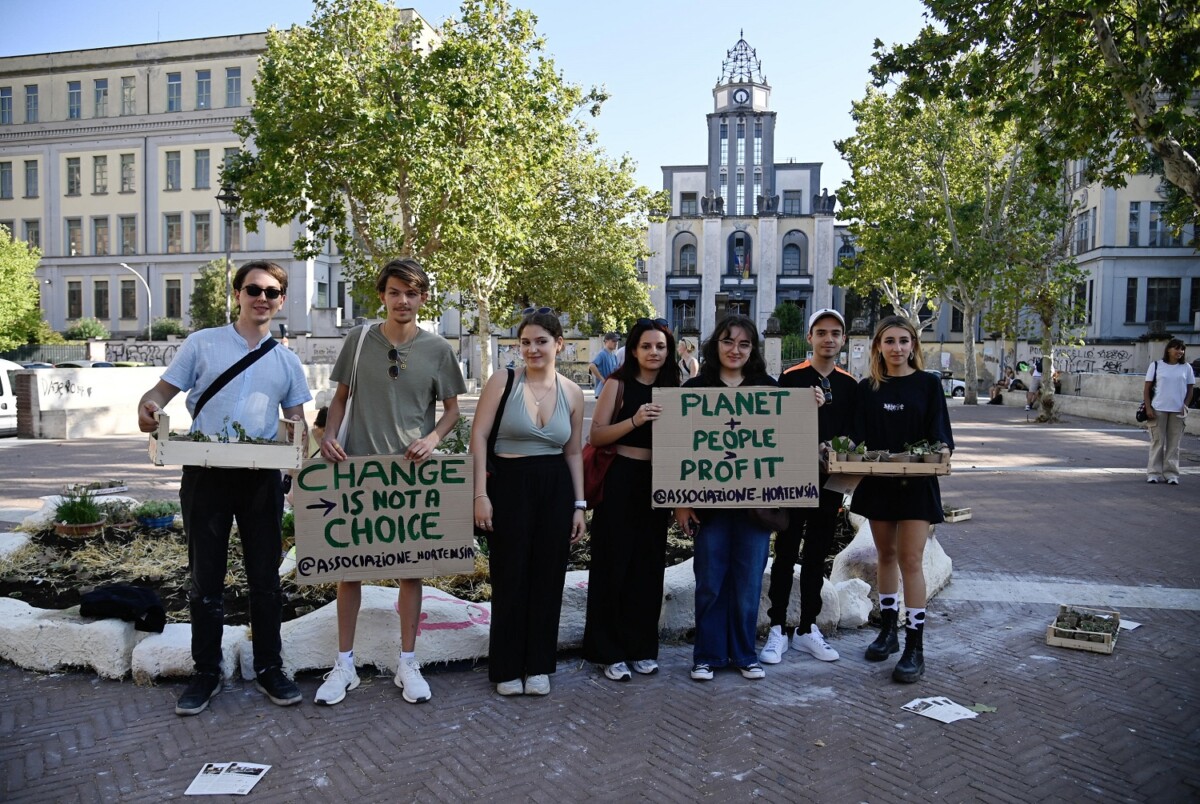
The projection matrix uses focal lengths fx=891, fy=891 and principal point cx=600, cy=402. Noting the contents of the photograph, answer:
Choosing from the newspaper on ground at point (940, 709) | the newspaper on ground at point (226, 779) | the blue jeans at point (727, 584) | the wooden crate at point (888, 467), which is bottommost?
the newspaper on ground at point (226, 779)

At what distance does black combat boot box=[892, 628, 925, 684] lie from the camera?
5.04 metres

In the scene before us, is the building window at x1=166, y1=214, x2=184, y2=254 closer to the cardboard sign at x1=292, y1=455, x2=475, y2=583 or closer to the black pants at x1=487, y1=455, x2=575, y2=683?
the cardboard sign at x1=292, y1=455, x2=475, y2=583

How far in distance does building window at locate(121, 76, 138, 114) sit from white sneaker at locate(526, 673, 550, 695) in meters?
64.8

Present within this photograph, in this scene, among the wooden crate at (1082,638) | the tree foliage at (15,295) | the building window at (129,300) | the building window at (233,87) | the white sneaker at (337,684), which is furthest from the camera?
the building window at (129,300)

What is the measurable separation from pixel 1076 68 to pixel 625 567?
11.8 meters

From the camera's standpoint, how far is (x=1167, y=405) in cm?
1212

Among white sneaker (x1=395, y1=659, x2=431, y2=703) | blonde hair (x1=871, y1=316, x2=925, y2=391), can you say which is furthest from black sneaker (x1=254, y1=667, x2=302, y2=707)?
blonde hair (x1=871, y1=316, x2=925, y2=391)

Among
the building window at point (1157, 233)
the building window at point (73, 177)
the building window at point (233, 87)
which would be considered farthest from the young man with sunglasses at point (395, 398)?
the building window at point (73, 177)

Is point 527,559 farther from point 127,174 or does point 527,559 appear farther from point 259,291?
point 127,174

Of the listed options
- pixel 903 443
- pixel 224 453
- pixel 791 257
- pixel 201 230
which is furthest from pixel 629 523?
pixel 791 257

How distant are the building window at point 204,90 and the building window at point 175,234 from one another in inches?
290

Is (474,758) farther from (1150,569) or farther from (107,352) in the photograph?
(107,352)

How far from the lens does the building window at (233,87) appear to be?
56.8 metres

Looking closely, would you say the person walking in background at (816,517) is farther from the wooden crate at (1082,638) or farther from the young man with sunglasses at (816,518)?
the wooden crate at (1082,638)
